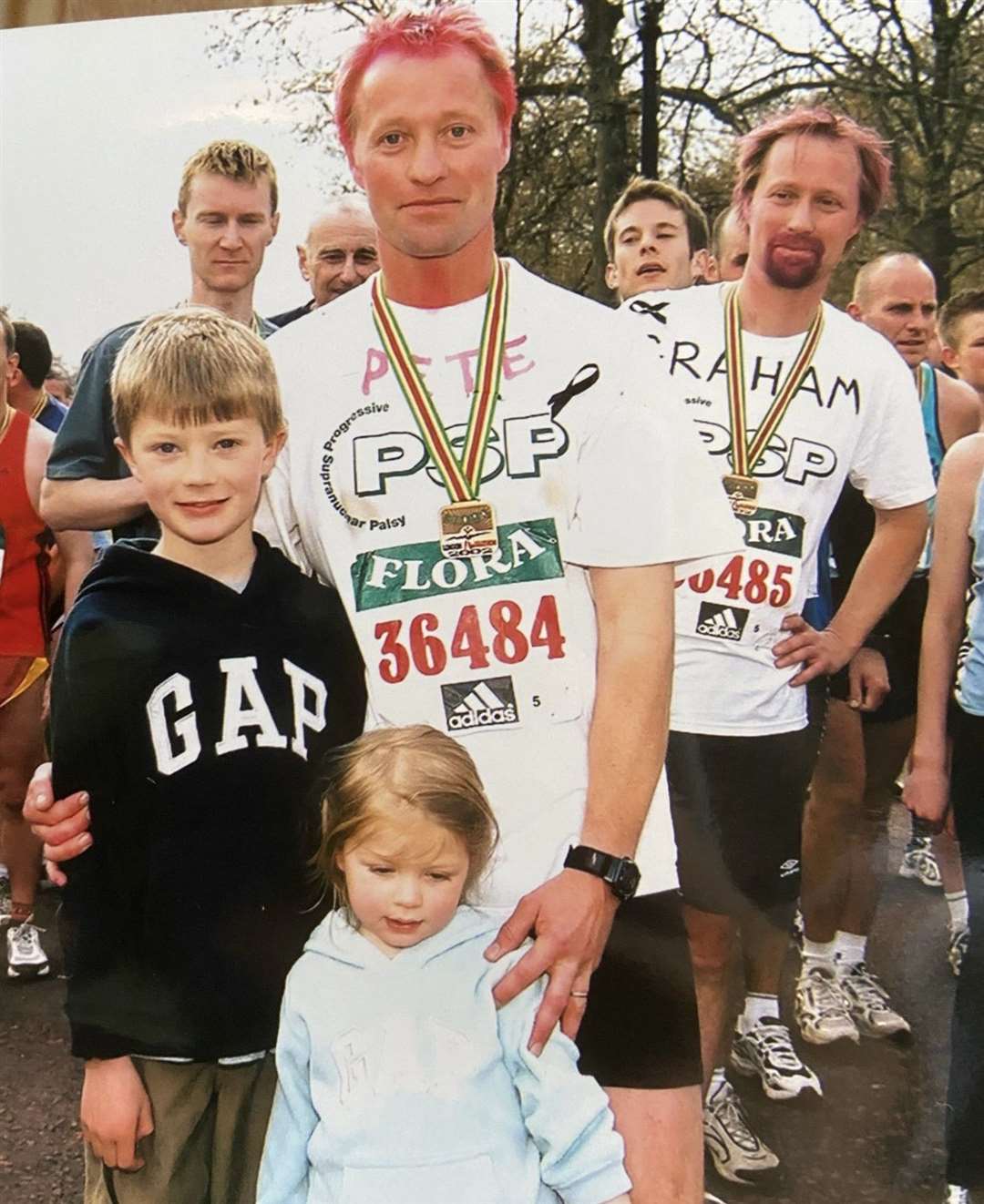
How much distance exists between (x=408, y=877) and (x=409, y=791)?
0.33 feet

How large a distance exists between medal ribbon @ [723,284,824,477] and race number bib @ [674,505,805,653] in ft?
0.24

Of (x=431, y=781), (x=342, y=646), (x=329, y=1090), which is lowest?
(x=329, y=1090)

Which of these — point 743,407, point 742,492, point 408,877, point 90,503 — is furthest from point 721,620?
point 90,503

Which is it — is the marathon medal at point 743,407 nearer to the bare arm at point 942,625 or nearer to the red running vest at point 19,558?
the bare arm at point 942,625

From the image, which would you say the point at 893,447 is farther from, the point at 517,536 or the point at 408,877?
the point at 408,877

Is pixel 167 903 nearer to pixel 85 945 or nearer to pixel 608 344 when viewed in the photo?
pixel 85 945

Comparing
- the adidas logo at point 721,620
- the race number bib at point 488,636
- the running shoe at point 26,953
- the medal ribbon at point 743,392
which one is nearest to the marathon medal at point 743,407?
the medal ribbon at point 743,392

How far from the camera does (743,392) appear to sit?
1.61 m

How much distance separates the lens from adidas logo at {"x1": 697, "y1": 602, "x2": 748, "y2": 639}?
1.62m

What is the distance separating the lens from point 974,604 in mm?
1603

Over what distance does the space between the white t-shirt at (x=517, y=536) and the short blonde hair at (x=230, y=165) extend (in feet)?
1.16

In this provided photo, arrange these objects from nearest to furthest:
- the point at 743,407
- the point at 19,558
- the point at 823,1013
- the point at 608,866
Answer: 1. the point at 608,866
2. the point at 743,407
3. the point at 823,1013
4. the point at 19,558

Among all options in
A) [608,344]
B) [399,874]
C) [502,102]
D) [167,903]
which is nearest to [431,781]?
[399,874]

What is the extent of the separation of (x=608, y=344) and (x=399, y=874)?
69cm
